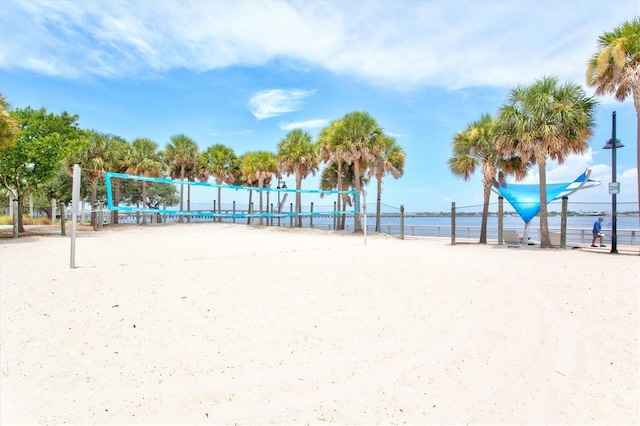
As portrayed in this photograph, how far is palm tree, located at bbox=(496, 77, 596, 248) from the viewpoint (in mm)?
12188

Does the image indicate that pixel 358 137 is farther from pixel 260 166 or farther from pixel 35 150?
pixel 35 150

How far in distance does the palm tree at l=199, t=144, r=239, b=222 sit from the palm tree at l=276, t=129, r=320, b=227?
23.6 ft

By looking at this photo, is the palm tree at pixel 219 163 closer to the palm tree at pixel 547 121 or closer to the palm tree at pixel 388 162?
the palm tree at pixel 388 162

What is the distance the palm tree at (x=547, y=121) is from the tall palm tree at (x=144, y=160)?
23446 millimetres

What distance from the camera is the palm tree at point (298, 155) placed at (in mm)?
24609

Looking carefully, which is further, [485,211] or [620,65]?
[485,211]

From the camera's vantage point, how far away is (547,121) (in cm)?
1258

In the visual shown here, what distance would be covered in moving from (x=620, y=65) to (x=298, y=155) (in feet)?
57.8

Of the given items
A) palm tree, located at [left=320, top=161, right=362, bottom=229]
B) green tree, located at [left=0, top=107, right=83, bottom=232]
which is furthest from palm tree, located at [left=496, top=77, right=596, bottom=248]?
green tree, located at [left=0, top=107, right=83, bottom=232]

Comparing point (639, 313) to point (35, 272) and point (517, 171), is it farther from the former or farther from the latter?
point (517, 171)

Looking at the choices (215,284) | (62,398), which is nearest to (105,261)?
(215,284)

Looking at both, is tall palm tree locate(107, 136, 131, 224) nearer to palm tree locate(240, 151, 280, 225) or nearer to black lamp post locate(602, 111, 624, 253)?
palm tree locate(240, 151, 280, 225)

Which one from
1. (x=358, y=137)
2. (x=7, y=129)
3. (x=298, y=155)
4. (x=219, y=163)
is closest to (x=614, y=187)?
(x=358, y=137)

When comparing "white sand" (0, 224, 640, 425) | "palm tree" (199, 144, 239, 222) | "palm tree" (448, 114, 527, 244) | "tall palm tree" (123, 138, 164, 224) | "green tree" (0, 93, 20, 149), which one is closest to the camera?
"white sand" (0, 224, 640, 425)
